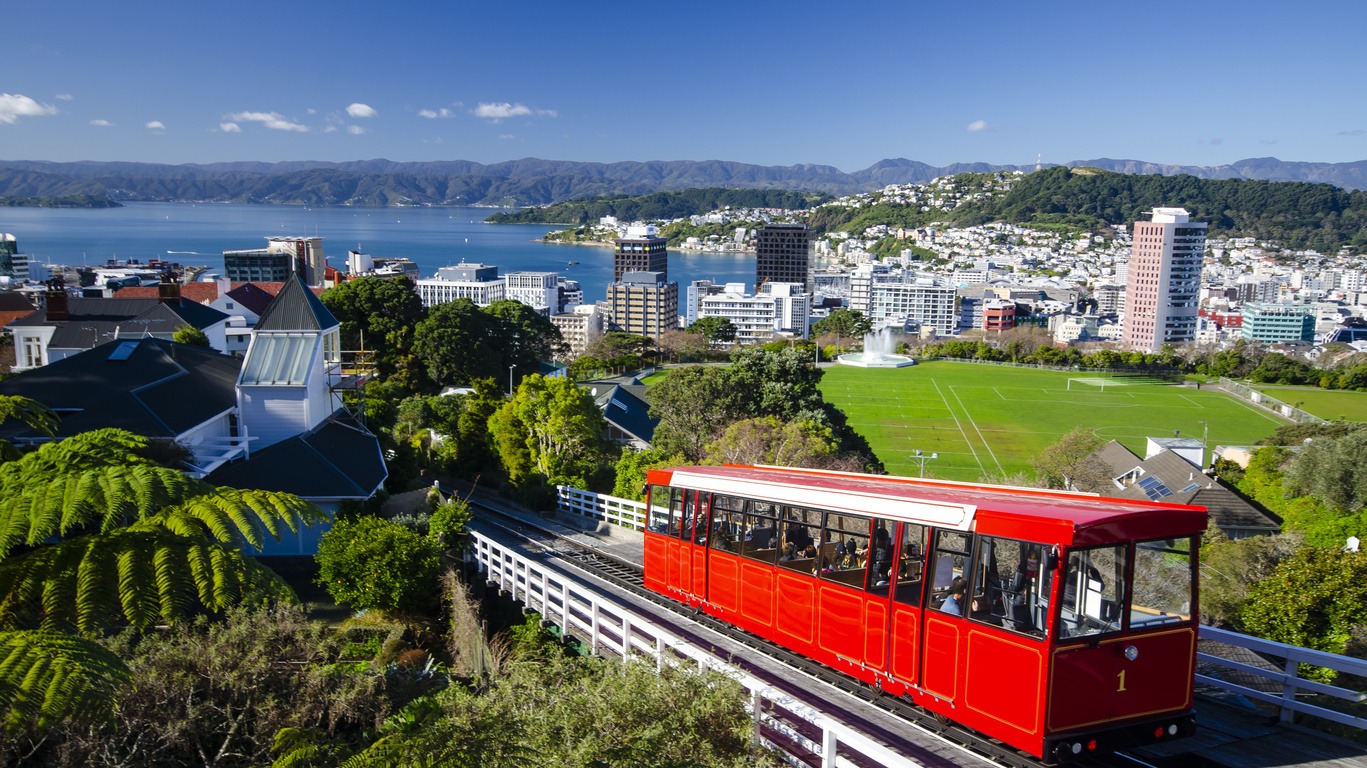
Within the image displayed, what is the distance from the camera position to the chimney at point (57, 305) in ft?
105

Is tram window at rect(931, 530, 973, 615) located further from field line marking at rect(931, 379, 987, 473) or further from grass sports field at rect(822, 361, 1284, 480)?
field line marking at rect(931, 379, 987, 473)

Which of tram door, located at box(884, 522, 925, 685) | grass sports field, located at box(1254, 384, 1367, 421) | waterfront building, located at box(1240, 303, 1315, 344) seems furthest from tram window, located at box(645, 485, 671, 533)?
waterfront building, located at box(1240, 303, 1315, 344)

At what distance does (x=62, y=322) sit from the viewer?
107 ft

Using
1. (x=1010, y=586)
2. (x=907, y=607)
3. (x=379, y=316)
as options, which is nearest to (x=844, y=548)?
(x=907, y=607)

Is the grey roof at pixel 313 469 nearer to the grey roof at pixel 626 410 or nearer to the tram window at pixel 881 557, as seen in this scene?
the tram window at pixel 881 557

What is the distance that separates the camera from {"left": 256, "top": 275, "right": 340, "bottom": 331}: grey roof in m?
21.1

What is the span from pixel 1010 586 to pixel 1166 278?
152 m

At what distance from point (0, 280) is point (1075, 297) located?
175821 mm

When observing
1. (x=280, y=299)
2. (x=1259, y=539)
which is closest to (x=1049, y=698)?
(x=1259, y=539)

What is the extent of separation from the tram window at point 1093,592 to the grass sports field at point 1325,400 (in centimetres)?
5803

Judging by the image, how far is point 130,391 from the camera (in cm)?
1853

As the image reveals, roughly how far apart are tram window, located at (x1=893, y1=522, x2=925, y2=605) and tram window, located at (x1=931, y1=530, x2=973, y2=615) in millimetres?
213

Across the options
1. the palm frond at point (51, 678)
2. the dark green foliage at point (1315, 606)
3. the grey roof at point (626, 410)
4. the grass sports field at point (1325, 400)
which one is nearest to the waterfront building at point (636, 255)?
the grass sports field at point (1325, 400)

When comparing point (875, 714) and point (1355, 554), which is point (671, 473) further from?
point (1355, 554)
